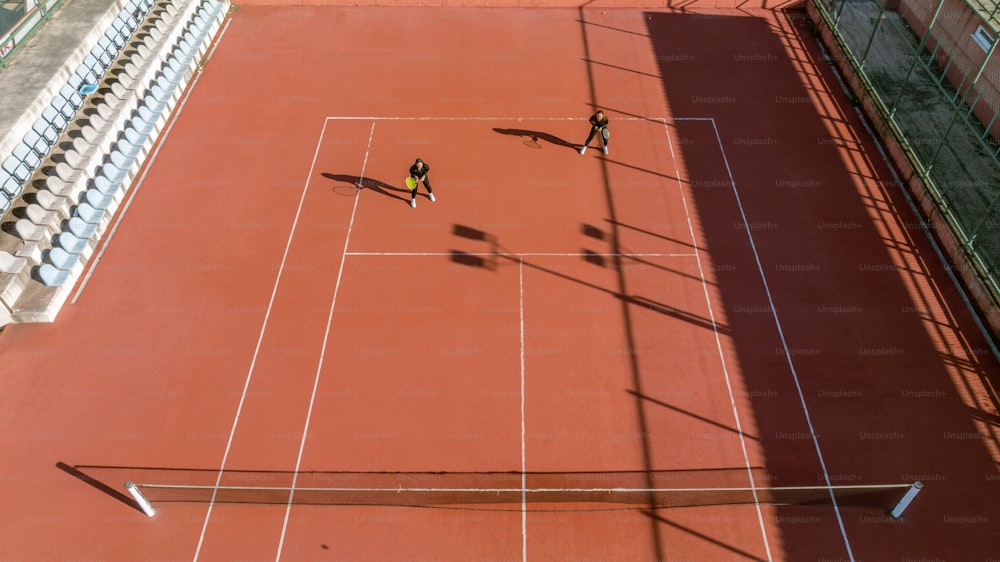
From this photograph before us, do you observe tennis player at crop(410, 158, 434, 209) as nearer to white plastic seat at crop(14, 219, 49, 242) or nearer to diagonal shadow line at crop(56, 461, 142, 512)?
white plastic seat at crop(14, 219, 49, 242)

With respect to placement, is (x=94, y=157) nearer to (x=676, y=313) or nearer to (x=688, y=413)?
(x=676, y=313)

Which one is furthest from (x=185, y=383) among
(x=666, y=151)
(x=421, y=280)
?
(x=666, y=151)

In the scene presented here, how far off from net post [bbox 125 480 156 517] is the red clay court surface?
314mm

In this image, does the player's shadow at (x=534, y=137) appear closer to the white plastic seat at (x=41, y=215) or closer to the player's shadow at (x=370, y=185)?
the player's shadow at (x=370, y=185)

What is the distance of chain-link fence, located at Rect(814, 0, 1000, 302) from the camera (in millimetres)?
15008

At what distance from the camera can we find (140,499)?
10344 millimetres

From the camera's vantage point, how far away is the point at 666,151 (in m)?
17.5

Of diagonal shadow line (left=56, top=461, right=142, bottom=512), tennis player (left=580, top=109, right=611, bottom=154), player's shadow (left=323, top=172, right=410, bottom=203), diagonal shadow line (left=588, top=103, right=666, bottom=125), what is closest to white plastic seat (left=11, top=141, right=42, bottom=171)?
player's shadow (left=323, top=172, right=410, bottom=203)

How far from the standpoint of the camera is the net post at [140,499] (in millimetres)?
10035

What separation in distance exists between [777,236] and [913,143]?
5741 mm

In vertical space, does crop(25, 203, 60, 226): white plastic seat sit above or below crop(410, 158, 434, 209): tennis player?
below

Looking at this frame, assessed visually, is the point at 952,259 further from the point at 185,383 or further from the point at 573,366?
the point at 185,383

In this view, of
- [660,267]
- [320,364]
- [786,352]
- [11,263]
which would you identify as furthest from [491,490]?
[11,263]

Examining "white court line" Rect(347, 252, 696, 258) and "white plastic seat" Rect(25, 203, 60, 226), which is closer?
"white plastic seat" Rect(25, 203, 60, 226)
